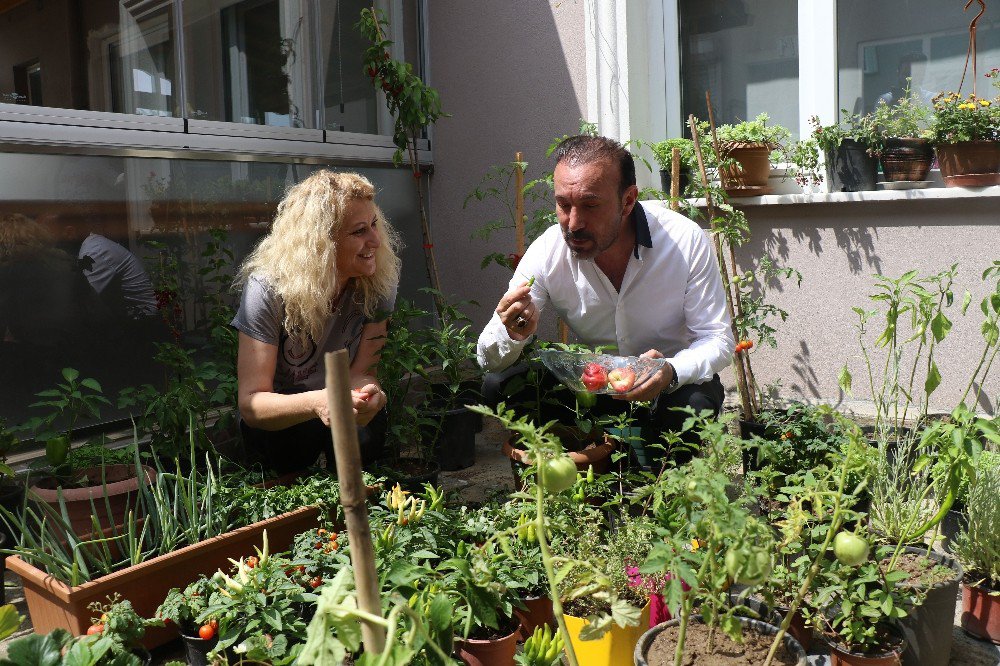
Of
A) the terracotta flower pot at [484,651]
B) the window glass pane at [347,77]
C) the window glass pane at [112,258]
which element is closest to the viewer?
the terracotta flower pot at [484,651]

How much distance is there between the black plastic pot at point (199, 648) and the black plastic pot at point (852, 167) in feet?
11.6

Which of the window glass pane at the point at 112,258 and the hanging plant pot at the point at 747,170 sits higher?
the hanging plant pot at the point at 747,170

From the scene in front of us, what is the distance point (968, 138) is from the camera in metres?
3.70

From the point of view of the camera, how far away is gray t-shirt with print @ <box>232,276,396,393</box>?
2750 millimetres

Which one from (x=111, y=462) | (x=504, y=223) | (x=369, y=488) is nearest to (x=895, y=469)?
(x=369, y=488)

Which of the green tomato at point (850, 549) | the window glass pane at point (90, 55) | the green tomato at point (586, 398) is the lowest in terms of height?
the green tomato at point (850, 549)

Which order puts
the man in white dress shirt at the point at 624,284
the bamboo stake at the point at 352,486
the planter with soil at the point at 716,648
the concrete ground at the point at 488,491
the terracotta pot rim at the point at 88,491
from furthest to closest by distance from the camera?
1. the man in white dress shirt at the point at 624,284
2. the terracotta pot rim at the point at 88,491
3. the concrete ground at the point at 488,491
4. the planter with soil at the point at 716,648
5. the bamboo stake at the point at 352,486

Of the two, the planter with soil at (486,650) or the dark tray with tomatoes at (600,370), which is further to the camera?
the dark tray with tomatoes at (600,370)

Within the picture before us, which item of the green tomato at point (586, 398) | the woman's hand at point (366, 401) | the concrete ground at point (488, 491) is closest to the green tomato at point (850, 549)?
the concrete ground at point (488, 491)

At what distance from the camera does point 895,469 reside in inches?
92.7

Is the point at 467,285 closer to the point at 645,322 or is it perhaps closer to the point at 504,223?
the point at 504,223

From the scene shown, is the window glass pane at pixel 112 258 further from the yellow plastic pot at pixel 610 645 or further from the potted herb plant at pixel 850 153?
the potted herb plant at pixel 850 153

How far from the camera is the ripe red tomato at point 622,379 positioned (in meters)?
2.58

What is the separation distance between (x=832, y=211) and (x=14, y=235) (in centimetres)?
370
